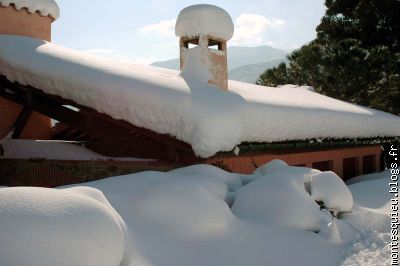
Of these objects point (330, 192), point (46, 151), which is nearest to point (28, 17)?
point (46, 151)

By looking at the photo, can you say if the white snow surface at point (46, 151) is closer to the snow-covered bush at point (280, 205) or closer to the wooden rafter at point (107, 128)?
the wooden rafter at point (107, 128)

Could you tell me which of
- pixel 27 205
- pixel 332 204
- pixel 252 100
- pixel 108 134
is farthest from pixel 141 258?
pixel 252 100

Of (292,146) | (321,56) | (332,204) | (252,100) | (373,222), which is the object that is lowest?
(373,222)

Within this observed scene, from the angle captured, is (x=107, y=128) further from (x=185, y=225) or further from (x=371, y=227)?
(x=371, y=227)

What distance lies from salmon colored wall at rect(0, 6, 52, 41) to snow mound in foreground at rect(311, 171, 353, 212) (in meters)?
8.56

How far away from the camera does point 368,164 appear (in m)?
15.0

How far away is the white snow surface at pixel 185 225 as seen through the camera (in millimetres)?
2625

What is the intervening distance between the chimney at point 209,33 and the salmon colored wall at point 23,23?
4.38m

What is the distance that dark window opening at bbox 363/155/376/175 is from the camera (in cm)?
1480

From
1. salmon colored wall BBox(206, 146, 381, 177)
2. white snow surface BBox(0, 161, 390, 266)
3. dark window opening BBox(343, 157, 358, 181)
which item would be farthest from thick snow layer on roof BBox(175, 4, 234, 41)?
dark window opening BBox(343, 157, 358, 181)

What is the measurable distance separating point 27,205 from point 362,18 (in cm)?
2474

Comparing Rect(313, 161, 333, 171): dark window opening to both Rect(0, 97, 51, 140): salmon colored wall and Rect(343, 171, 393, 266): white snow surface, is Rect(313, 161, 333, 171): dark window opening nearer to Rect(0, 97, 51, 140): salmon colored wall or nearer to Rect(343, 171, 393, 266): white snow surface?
Rect(343, 171, 393, 266): white snow surface

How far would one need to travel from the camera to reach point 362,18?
23328 millimetres

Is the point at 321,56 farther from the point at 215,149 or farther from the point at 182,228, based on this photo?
the point at 182,228
